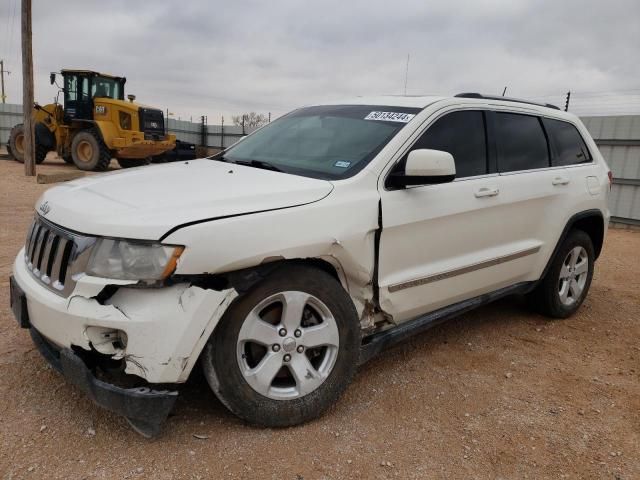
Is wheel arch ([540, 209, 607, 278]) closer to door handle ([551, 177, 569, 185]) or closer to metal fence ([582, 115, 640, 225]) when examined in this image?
door handle ([551, 177, 569, 185])

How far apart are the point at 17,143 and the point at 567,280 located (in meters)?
18.6

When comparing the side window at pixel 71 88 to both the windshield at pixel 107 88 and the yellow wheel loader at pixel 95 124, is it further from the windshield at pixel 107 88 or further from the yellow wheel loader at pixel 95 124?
the windshield at pixel 107 88

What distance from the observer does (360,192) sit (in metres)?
2.78

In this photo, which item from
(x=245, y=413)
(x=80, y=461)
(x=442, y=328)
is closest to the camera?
(x=80, y=461)

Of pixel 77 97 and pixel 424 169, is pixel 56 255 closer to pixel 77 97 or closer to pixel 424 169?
pixel 424 169

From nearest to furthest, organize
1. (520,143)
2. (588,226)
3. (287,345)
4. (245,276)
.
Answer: (245,276)
(287,345)
(520,143)
(588,226)

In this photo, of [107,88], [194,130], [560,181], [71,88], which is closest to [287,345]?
[560,181]

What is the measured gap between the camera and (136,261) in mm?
2188

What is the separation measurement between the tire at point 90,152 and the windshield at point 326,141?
13.4 meters

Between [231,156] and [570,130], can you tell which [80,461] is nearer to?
[231,156]

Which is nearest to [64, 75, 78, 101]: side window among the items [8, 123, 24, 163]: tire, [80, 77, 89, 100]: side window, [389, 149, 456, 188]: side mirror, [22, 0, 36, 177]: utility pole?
[80, 77, 89, 100]: side window

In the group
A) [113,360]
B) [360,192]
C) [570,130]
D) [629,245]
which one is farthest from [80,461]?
[629,245]

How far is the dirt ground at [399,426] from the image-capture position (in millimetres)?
2344

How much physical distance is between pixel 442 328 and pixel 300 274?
2.04m
